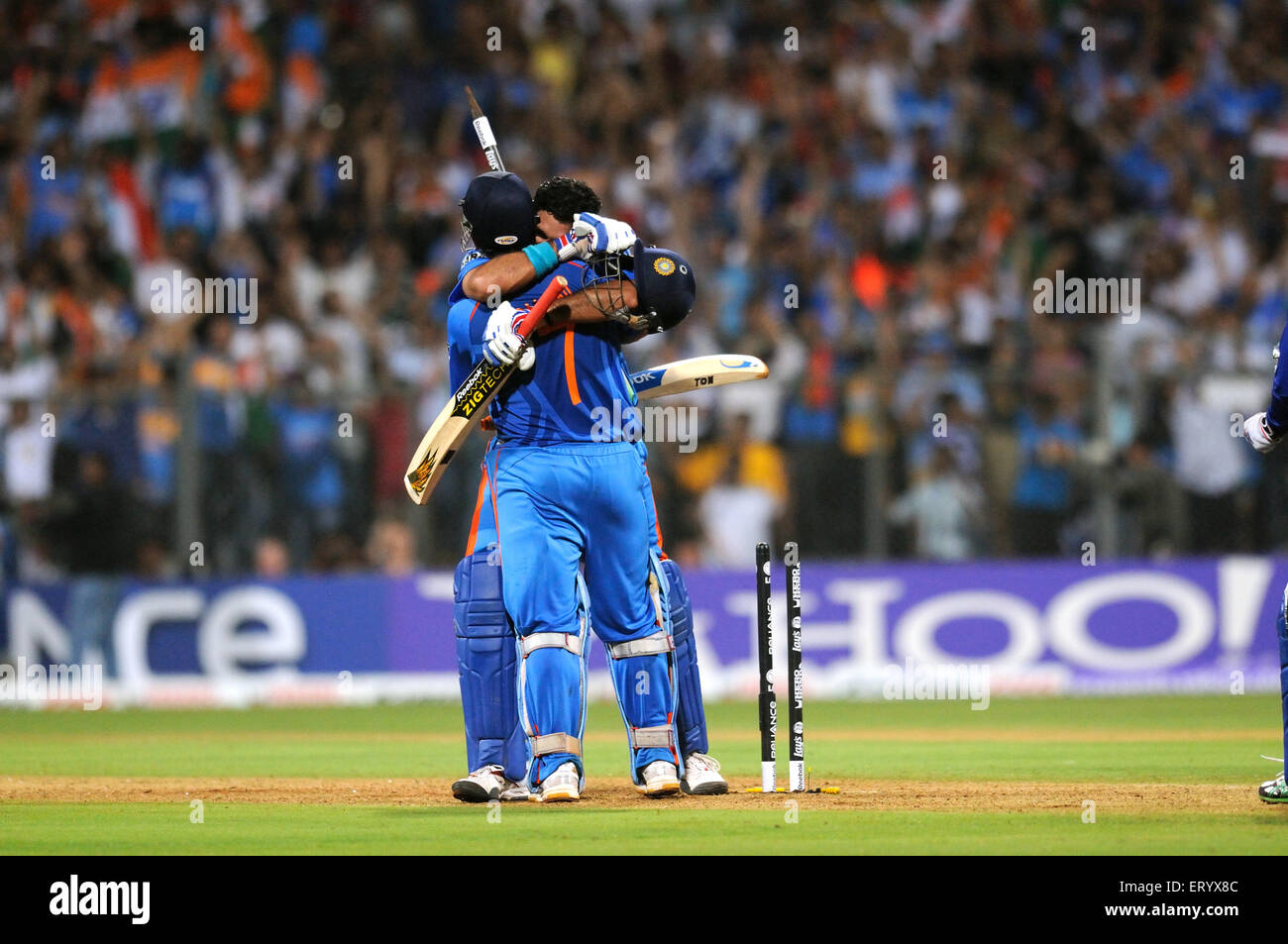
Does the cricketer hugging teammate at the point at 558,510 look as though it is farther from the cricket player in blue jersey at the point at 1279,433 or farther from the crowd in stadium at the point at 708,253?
the crowd in stadium at the point at 708,253

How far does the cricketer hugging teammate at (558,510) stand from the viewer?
28.4 feet

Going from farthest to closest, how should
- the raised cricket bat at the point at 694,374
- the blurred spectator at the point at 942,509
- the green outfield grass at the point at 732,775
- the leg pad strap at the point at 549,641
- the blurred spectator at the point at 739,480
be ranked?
1. the blurred spectator at the point at 739,480
2. the blurred spectator at the point at 942,509
3. the raised cricket bat at the point at 694,374
4. the leg pad strap at the point at 549,641
5. the green outfield grass at the point at 732,775

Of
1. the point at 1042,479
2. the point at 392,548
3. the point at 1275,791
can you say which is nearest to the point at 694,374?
the point at 1275,791

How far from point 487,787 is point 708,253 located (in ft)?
36.2

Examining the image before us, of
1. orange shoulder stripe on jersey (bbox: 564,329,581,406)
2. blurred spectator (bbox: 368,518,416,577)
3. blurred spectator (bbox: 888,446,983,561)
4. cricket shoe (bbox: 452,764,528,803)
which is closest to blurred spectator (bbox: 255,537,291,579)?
blurred spectator (bbox: 368,518,416,577)

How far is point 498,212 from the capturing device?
8805 millimetres

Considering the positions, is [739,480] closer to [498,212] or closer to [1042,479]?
[1042,479]

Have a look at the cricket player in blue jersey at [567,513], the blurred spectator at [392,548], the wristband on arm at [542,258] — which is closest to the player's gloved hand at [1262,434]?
the cricket player in blue jersey at [567,513]

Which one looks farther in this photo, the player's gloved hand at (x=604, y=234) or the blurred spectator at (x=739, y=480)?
the blurred spectator at (x=739, y=480)

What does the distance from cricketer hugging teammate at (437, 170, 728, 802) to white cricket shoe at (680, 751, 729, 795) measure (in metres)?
0.02

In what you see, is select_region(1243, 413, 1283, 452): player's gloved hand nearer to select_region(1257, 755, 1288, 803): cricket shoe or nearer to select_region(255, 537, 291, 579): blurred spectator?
select_region(1257, 755, 1288, 803): cricket shoe

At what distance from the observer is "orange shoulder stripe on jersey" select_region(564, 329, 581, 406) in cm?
880

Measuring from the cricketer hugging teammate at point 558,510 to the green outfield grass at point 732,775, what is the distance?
0.38m
